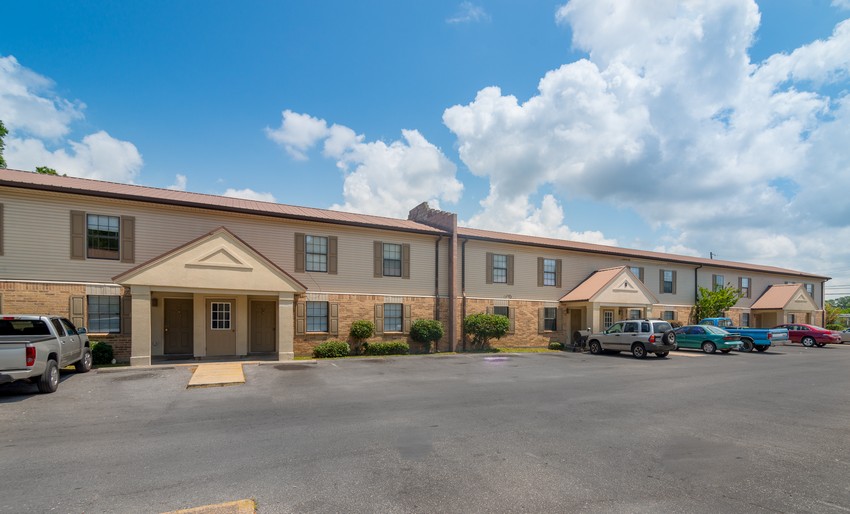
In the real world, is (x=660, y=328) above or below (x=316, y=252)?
below

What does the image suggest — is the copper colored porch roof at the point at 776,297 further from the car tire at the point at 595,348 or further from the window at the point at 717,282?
the car tire at the point at 595,348

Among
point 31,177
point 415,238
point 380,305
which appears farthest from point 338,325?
point 31,177

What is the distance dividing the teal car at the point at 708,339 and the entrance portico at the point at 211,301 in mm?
21178

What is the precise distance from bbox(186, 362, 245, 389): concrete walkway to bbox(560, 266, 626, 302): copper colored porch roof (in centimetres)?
1832

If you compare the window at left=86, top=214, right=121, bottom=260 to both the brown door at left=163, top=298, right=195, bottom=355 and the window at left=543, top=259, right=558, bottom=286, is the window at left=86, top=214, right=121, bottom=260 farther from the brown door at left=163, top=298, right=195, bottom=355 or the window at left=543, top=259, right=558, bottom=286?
the window at left=543, top=259, right=558, bottom=286

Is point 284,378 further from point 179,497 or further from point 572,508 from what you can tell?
point 572,508

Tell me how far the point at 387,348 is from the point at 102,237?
39.3 feet

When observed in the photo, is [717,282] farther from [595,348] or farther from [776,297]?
[595,348]

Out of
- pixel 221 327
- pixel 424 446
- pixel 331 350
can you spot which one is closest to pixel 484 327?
pixel 331 350

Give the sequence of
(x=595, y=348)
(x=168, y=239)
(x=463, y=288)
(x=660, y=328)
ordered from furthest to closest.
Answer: (x=463, y=288) → (x=595, y=348) → (x=660, y=328) → (x=168, y=239)

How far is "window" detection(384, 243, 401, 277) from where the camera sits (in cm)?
2102

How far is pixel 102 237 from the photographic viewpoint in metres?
15.9

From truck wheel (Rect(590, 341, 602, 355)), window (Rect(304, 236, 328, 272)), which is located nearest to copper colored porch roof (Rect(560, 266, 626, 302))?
truck wheel (Rect(590, 341, 602, 355))

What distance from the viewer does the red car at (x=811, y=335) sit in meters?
29.2
